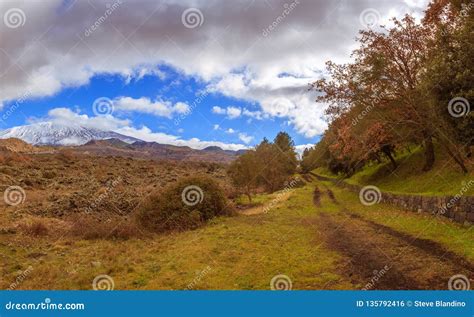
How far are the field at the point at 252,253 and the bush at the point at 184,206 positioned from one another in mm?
1003

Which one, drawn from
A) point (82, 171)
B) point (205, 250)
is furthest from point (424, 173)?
point (82, 171)

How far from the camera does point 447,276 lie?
10484mm

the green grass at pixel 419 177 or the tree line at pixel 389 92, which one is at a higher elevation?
the tree line at pixel 389 92

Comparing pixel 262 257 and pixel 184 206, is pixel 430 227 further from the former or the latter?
pixel 184 206

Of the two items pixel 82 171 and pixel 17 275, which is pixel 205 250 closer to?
pixel 17 275

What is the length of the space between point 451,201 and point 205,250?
11.7 metres

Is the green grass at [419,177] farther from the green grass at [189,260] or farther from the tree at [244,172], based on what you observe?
the tree at [244,172]

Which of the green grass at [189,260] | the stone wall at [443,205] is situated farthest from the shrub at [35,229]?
the stone wall at [443,205]

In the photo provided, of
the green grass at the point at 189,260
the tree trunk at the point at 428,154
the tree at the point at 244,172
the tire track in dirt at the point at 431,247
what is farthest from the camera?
the tree at the point at 244,172

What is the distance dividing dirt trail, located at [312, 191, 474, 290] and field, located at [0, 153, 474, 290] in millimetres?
28

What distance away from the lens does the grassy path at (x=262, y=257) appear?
1118 cm

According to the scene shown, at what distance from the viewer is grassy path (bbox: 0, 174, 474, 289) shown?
1118cm

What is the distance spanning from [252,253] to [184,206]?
9771mm

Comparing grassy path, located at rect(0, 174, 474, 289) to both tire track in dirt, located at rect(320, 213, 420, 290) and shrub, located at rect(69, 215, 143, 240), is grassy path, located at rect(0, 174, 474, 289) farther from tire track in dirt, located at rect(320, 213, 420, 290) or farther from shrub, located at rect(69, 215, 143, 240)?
shrub, located at rect(69, 215, 143, 240)
